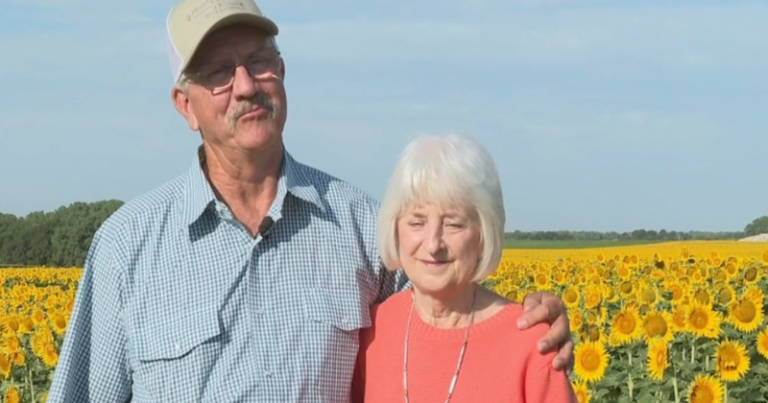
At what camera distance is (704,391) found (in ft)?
19.1

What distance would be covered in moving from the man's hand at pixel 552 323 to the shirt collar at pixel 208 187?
73 centimetres

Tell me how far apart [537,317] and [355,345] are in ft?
1.91

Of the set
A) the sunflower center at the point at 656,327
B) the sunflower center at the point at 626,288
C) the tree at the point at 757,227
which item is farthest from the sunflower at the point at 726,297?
the tree at the point at 757,227

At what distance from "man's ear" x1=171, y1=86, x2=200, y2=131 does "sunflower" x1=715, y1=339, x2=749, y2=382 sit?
352cm

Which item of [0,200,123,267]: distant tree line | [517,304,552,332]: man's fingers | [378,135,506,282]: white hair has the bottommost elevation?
[517,304,552,332]: man's fingers

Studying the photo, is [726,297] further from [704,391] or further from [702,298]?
[704,391]

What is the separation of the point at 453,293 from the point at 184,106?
0.98 metres

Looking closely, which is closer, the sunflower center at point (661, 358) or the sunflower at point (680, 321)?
the sunflower center at point (661, 358)

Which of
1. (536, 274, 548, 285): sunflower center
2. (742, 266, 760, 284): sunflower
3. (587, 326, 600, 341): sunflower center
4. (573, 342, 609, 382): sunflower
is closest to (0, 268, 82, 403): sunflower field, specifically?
(573, 342, 609, 382): sunflower

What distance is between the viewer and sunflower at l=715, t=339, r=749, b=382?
20.0ft

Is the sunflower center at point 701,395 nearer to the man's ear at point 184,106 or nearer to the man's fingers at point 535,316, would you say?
the man's fingers at point 535,316

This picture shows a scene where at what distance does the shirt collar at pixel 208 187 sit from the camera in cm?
354

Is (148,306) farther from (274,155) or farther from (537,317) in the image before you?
(537,317)

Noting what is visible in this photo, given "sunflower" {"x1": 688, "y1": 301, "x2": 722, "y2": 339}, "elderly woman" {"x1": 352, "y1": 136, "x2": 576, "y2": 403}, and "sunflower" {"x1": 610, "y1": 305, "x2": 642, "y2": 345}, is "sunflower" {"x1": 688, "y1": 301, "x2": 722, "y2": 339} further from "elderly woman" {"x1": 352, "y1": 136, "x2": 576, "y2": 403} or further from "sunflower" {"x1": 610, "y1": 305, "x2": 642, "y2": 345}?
"elderly woman" {"x1": 352, "y1": 136, "x2": 576, "y2": 403}
